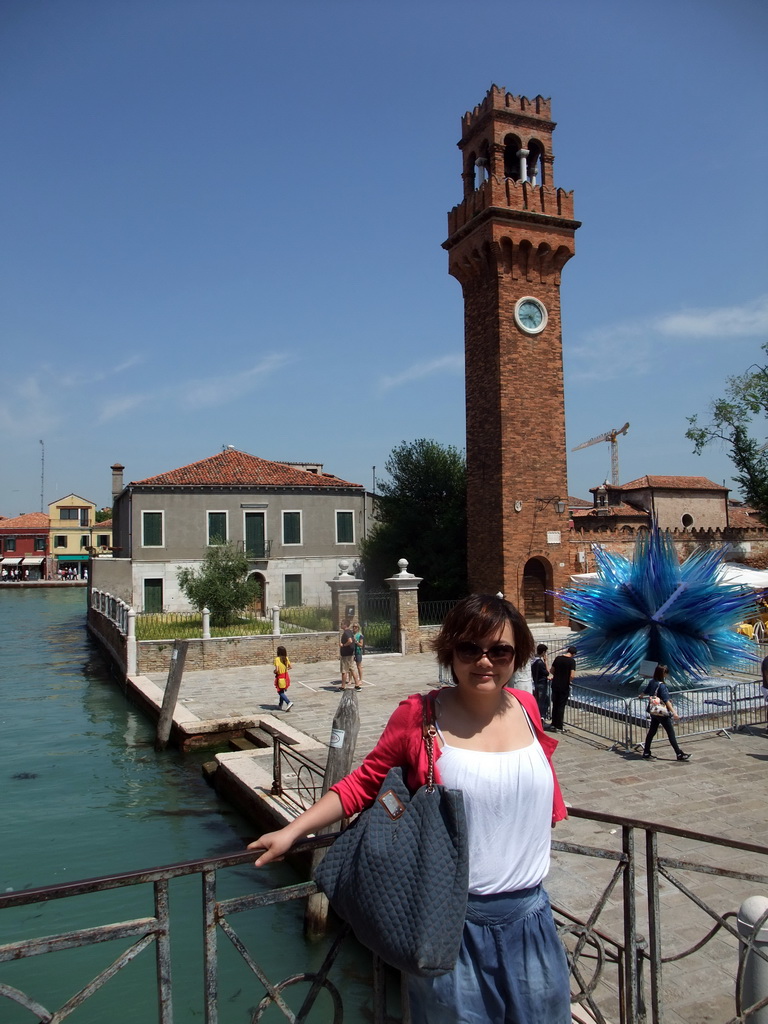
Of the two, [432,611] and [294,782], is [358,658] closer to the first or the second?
[294,782]

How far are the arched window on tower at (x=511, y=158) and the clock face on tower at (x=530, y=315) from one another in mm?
3797

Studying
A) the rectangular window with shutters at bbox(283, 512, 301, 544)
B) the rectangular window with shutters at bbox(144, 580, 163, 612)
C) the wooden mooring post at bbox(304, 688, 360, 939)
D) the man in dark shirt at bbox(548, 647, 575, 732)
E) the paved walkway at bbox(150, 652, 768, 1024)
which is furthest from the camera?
the rectangular window with shutters at bbox(283, 512, 301, 544)

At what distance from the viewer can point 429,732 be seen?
2.14 meters

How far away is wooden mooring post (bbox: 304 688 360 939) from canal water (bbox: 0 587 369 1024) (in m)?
0.22

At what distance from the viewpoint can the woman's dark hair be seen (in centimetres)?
230

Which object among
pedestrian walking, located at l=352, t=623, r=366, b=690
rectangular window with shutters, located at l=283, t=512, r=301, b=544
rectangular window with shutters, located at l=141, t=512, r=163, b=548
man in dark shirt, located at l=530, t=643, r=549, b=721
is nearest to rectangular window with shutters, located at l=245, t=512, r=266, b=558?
rectangular window with shutters, located at l=283, t=512, r=301, b=544

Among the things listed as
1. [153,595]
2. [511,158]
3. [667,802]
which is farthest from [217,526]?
[667,802]

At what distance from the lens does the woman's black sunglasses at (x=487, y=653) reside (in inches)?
89.3

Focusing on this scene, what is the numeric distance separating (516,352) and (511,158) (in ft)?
20.3

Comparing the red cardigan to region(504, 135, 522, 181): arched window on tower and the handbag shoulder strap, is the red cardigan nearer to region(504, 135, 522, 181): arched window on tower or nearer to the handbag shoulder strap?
the handbag shoulder strap

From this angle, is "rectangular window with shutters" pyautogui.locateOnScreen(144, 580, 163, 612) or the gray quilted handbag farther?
"rectangular window with shutters" pyautogui.locateOnScreen(144, 580, 163, 612)

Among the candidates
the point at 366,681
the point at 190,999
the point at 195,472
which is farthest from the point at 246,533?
the point at 190,999

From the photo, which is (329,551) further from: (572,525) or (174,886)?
Result: (174,886)

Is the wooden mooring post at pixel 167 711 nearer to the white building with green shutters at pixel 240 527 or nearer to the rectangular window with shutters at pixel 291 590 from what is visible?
the white building with green shutters at pixel 240 527
